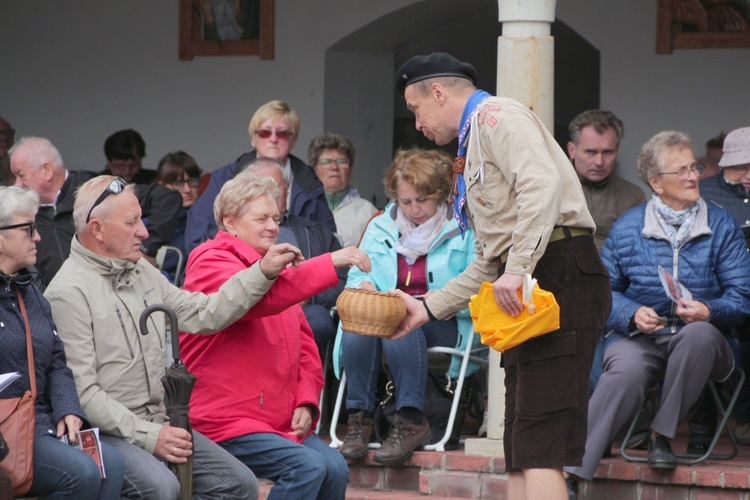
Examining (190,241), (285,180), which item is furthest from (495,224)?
(190,241)

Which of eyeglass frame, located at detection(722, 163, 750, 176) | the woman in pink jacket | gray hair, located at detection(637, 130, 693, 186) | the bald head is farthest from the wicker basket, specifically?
the bald head

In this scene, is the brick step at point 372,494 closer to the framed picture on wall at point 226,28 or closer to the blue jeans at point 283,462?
the blue jeans at point 283,462

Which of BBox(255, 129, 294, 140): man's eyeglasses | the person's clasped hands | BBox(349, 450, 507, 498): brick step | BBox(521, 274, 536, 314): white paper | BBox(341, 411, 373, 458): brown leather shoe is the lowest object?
BBox(349, 450, 507, 498): brick step

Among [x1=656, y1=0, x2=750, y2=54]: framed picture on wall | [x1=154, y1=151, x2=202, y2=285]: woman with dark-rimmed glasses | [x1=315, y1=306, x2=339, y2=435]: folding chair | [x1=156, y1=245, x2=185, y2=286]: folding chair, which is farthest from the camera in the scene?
[x1=154, y1=151, x2=202, y2=285]: woman with dark-rimmed glasses

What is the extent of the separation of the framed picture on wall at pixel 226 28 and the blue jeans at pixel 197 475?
537cm

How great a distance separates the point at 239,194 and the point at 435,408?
79.3 inches

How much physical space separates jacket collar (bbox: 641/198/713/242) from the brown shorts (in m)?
1.84

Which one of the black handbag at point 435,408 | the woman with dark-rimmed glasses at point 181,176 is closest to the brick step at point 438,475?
the black handbag at point 435,408

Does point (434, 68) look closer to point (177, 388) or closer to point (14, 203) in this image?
point (177, 388)

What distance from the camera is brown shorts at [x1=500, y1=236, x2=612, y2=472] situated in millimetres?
4188

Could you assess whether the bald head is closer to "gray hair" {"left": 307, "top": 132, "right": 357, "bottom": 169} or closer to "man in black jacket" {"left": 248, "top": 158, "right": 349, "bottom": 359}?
"man in black jacket" {"left": 248, "top": 158, "right": 349, "bottom": 359}

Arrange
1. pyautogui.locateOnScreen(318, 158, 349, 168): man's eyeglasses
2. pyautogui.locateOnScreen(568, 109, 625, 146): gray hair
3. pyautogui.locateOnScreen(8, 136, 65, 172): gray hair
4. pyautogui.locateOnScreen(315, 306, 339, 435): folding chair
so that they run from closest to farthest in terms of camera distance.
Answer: pyautogui.locateOnScreen(315, 306, 339, 435): folding chair → pyautogui.locateOnScreen(8, 136, 65, 172): gray hair → pyautogui.locateOnScreen(568, 109, 625, 146): gray hair → pyautogui.locateOnScreen(318, 158, 349, 168): man's eyeglasses

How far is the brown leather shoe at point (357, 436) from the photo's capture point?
6.19 metres

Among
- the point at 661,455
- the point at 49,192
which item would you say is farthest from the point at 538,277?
the point at 49,192
